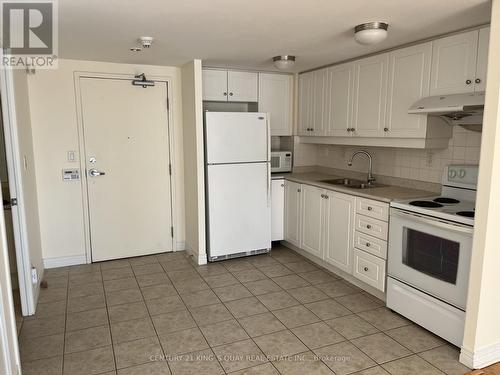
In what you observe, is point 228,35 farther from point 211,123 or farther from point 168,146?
point 168,146

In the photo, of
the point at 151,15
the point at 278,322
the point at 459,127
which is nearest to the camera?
the point at 151,15

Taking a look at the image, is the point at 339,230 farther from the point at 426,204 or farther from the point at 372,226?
the point at 426,204

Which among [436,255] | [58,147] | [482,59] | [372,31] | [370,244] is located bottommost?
[370,244]

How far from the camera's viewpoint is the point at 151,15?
2.39 meters

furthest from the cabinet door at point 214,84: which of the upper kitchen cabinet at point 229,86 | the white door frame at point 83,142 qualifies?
the white door frame at point 83,142

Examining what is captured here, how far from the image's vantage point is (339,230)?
11.9 ft

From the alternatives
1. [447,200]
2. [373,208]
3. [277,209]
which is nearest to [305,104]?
[277,209]

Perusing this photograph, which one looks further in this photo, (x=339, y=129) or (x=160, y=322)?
(x=339, y=129)

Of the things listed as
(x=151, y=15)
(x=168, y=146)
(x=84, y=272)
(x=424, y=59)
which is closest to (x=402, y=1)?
(x=424, y=59)

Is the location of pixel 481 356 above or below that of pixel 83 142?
below

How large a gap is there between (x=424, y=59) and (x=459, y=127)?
0.64m

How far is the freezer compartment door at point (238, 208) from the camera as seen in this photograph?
4105mm

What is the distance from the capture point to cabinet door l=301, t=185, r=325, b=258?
393cm

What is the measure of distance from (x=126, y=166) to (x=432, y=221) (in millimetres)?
3181
